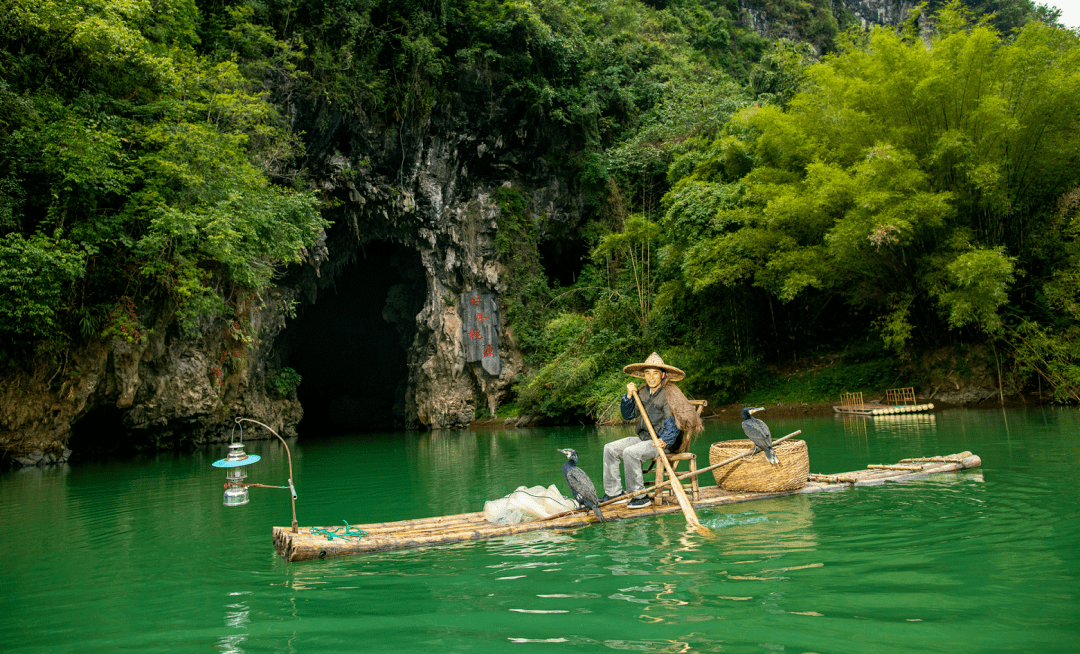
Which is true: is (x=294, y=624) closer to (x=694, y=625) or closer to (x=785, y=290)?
(x=694, y=625)

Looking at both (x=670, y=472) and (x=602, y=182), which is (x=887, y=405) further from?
(x=670, y=472)

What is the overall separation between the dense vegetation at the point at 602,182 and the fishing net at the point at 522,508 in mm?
9021

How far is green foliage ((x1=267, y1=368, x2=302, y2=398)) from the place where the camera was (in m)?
18.7

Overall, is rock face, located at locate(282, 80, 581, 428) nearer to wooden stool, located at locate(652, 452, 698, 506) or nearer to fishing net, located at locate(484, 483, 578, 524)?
fishing net, located at locate(484, 483, 578, 524)

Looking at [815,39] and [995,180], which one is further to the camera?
[815,39]

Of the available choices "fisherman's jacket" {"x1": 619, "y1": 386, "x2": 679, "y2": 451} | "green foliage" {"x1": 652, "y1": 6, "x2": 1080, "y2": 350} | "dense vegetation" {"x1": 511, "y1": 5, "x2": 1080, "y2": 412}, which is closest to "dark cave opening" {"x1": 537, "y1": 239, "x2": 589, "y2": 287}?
"dense vegetation" {"x1": 511, "y1": 5, "x2": 1080, "y2": 412}

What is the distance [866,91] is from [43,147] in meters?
15.2

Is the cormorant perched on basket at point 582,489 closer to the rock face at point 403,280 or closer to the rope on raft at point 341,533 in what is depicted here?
the rope on raft at point 341,533

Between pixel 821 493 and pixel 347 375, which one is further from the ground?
pixel 347 375

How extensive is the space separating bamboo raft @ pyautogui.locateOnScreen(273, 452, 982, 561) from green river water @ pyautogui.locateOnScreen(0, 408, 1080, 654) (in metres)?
0.09

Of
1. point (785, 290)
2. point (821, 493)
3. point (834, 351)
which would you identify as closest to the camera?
point (821, 493)

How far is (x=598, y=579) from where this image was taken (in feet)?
11.1

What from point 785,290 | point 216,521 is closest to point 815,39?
point 785,290

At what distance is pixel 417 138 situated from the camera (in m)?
18.6
